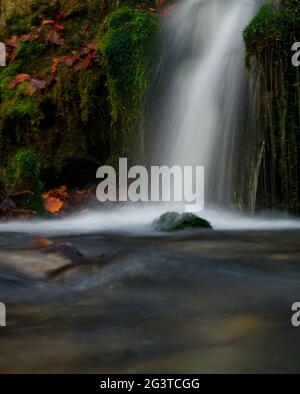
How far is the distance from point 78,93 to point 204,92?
6.54 feet

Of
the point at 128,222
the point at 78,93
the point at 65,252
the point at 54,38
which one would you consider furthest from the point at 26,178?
the point at 65,252

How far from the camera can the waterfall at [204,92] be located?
21.5ft

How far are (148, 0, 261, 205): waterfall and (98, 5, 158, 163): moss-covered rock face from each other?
0.18m

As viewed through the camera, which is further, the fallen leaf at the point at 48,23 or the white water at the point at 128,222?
the fallen leaf at the point at 48,23

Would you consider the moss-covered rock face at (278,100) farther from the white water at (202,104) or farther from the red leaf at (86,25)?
the red leaf at (86,25)

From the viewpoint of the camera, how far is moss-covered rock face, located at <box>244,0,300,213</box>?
582 cm

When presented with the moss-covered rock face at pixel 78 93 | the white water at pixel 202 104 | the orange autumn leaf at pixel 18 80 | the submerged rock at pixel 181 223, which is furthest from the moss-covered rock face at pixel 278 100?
the orange autumn leaf at pixel 18 80

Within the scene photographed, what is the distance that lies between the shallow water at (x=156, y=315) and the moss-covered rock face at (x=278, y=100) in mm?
2552

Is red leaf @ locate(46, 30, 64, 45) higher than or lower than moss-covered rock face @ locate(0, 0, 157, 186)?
higher

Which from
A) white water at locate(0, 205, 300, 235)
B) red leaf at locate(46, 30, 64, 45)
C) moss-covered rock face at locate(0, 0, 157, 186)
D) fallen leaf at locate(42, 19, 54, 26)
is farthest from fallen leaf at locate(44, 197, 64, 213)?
fallen leaf at locate(42, 19, 54, 26)

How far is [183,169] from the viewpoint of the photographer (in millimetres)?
7043

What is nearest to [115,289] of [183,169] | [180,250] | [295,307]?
[295,307]

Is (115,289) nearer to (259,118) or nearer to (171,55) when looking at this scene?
(259,118)

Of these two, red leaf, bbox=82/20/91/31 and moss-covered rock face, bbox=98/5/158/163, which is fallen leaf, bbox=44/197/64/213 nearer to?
moss-covered rock face, bbox=98/5/158/163
